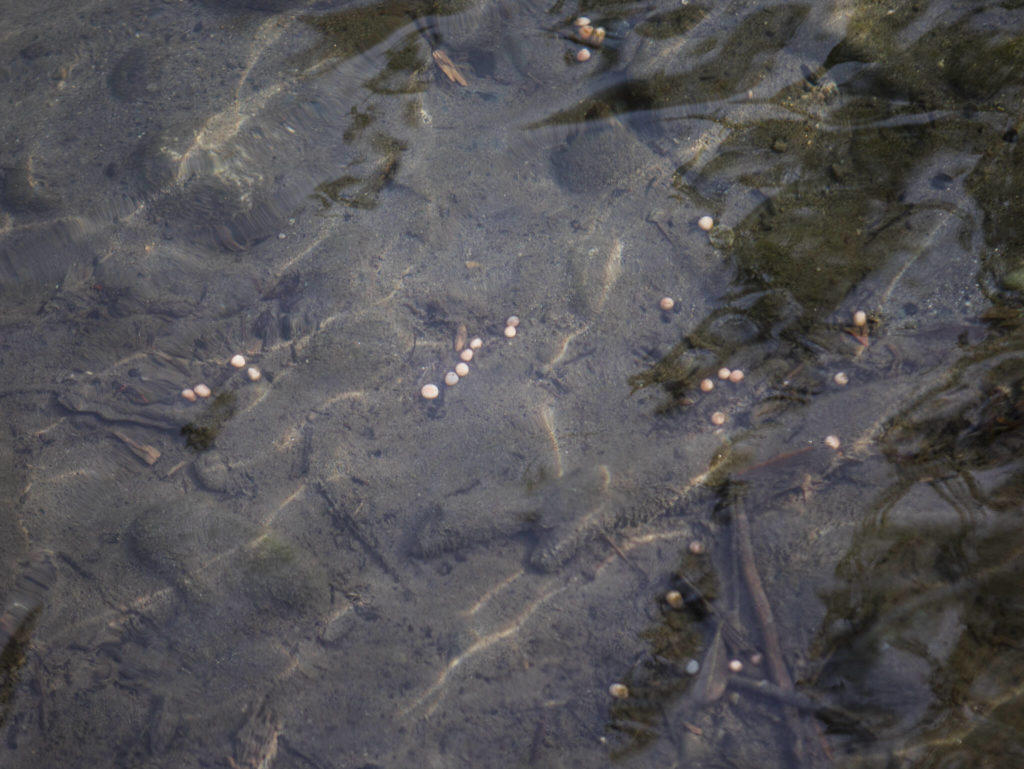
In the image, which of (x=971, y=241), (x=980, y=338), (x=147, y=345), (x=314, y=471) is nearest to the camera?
(x=980, y=338)

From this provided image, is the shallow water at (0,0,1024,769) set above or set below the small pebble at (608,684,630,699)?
above

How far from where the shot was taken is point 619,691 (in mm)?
3875

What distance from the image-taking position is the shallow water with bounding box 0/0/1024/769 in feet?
12.4

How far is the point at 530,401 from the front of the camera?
4.89 metres

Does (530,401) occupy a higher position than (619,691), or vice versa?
(530,401)

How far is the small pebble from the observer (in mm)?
3865

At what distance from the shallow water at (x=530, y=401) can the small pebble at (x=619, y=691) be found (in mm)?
60

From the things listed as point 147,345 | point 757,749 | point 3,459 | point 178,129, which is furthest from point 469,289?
point 3,459

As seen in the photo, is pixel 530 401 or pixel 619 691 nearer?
pixel 619 691

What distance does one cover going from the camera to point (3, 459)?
5320 mm

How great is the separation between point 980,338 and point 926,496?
1252mm

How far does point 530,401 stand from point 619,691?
212cm

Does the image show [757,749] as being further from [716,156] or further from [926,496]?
[716,156]

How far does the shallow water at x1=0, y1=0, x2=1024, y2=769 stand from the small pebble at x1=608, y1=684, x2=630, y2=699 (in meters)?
0.06
